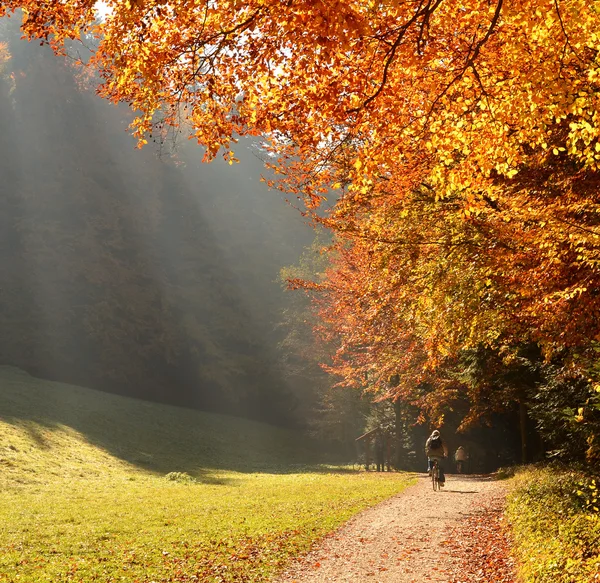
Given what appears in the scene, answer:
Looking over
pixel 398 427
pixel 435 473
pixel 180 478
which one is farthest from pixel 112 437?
pixel 435 473

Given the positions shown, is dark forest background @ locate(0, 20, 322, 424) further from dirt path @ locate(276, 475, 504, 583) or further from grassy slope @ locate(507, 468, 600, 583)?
grassy slope @ locate(507, 468, 600, 583)

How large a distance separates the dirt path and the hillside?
12704mm

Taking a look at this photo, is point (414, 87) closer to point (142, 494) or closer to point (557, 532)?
point (557, 532)

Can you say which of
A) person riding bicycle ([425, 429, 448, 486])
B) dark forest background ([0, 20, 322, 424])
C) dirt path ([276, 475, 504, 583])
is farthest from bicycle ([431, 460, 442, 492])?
dark forest background ([0, 20, 322, 424])

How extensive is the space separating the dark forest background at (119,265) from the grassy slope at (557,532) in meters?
35.0

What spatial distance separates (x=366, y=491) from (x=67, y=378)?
28030mm

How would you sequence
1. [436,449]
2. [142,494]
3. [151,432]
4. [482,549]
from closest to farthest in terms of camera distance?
[482,549] → [436,449] → [142,494] → [151,432]

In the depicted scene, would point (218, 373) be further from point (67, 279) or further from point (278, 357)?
point (67, 279)

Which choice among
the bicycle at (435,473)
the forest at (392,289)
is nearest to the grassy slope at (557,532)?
the forest at (392,289)

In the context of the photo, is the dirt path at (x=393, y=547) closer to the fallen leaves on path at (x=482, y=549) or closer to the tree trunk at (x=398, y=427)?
the fallen leaves on path at (x=482, y=549)

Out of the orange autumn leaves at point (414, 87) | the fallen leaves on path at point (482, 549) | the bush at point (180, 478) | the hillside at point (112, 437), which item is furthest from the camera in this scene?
the hillside at point (112, 437)

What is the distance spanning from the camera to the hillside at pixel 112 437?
24.1m

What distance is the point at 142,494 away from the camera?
61.8ft

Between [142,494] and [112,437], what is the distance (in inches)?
529
